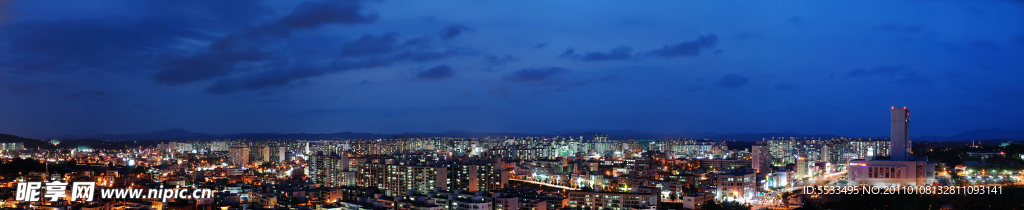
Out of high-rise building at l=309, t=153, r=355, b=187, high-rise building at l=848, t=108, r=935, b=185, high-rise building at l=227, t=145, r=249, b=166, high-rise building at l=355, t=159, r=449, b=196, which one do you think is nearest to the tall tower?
high-rise building at l=848, t=108, r=935, b=185

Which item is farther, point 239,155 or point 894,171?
point 239,155

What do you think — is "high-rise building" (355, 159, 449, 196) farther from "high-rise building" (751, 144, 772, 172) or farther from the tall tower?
"high-rise building" (751, 144, 772, 172)

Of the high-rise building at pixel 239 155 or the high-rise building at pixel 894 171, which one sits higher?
the high-rise building at pixel 894 171

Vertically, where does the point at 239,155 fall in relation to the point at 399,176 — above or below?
below

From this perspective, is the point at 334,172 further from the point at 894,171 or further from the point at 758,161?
the point at 894,171

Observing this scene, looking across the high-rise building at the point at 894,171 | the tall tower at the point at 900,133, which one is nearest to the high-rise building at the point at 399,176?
the high-rise building at the point at 894,171

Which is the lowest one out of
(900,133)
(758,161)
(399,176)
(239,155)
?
(239,155)

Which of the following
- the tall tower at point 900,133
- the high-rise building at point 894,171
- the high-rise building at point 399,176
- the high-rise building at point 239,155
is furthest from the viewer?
the high-rise building at point 239,155

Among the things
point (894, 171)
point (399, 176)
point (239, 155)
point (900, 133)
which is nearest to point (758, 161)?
point (900, 133)

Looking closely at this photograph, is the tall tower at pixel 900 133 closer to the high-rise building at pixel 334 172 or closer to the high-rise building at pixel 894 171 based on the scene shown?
the high-rise building at pixel 894 171
